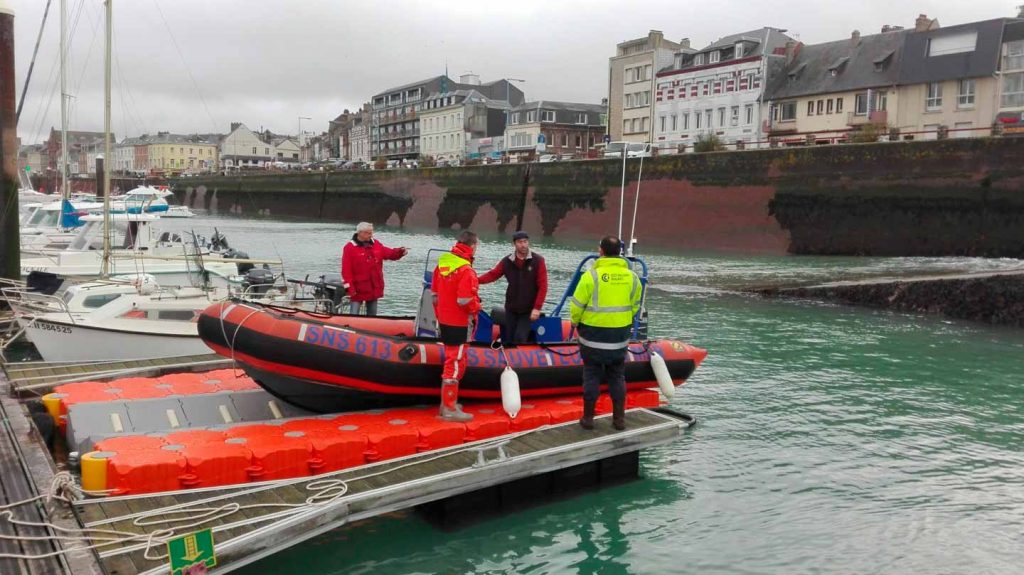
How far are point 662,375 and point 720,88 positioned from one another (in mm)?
A: 52180

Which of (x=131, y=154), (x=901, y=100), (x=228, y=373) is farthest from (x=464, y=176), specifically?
(x=131, y=154)

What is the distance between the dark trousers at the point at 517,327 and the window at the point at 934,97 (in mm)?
44115

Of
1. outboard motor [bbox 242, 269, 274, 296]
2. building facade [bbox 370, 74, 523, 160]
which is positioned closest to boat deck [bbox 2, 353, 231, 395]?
outboard motor [bbox 242, 269, 274, 296]

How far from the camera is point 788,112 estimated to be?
173 feet

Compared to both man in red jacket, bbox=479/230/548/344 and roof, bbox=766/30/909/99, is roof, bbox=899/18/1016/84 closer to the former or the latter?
roof, bbox=766/30/909/99

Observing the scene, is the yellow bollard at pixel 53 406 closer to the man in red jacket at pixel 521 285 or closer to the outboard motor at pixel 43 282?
the man in red jacket at pixel 521 285

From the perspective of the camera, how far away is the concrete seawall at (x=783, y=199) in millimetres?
28375

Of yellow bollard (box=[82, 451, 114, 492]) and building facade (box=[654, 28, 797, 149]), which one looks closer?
yellow bollard (box=[82, 451, 114, 492])

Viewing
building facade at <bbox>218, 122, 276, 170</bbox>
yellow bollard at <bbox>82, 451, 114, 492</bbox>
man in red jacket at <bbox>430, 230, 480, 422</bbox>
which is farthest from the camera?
building facade at <bbox>218, 122, 276, 170</bbox>

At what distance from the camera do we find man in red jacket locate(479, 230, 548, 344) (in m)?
8.33

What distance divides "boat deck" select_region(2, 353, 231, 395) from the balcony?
4335 centimetres

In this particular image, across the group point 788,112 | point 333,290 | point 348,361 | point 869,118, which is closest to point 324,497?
point 348,361

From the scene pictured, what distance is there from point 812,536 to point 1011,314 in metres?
13.5

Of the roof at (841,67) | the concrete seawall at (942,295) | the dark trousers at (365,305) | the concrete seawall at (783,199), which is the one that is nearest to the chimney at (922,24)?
the roof at (841,67)
